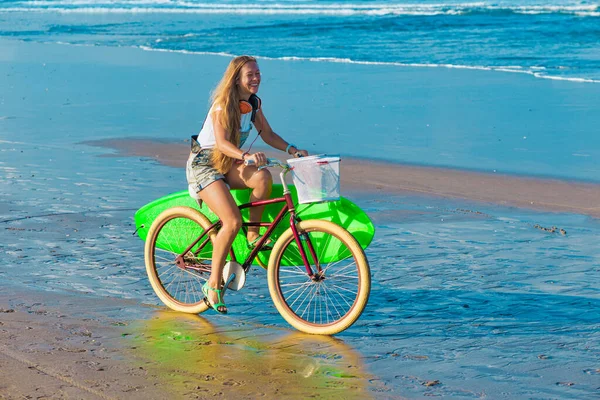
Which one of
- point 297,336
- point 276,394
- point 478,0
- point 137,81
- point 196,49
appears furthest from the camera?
point 478,0

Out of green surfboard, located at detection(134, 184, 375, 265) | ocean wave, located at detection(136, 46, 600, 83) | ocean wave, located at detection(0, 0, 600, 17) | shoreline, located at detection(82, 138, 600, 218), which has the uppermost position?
green surfboard, located at detection(134, 184, 375, 265)

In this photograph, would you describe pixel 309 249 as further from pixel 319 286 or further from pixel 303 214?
pixel 319 286

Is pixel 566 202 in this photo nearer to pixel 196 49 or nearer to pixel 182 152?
pixel 182 152

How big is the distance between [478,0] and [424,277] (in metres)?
53.1

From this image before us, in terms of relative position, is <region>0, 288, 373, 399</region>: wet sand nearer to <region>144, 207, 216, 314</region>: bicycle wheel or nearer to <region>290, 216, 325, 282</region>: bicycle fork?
<region>144, 207, 216, 314</region>: bicycle wheel

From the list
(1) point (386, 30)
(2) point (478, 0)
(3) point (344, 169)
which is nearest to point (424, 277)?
(3) point (344, 169)

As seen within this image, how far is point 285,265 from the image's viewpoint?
5785 millimetres

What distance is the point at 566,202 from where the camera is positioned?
9484mm

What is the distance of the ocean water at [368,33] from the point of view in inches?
953

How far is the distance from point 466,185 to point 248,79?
5193mm

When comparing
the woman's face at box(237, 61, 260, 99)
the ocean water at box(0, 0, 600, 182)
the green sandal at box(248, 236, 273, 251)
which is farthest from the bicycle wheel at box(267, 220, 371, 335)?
the ocean water at box(0, 0, 600, 182)

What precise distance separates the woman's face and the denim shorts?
0.42 metres

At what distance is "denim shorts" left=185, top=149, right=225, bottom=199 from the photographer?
5.66 meters

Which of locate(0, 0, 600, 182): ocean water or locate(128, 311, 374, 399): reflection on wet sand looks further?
locate(0, 0, 600, 182): ocean water
